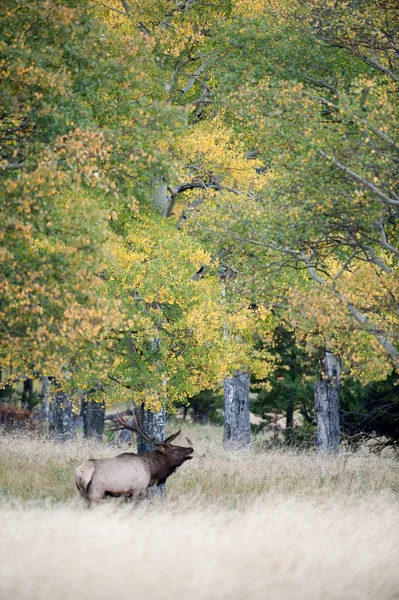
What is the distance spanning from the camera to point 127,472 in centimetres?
1331

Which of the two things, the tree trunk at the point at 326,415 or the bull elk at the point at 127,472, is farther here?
the tree trunk at the point at 326,415

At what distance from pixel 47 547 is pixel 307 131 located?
7.94m

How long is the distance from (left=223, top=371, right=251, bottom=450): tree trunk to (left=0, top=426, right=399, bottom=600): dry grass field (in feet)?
24.3

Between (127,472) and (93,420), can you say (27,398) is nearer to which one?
(93,420)

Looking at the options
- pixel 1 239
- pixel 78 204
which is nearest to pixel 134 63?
pixel 78 204

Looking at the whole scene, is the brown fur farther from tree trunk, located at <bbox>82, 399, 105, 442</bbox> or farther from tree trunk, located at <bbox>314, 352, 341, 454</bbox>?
tree trunk, located at <bbox>82, 399, 105, 442</bbox>

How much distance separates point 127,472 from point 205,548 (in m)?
3.98

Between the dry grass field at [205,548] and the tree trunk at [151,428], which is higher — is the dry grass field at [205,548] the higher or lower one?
the lower one

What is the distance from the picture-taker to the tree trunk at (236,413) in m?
22.2

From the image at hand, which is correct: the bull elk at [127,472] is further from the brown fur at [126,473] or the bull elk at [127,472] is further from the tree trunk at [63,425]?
the tree trunk at [63,425]

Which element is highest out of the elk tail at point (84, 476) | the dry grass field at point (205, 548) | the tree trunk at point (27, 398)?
the tree trunk at point (27, 398)

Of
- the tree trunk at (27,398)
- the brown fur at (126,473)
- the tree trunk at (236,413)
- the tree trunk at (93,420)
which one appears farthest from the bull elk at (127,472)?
the tree trunk at (27,398)

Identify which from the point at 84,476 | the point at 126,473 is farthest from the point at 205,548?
the point at 126,473

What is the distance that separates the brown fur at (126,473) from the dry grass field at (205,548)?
1.41 ft
